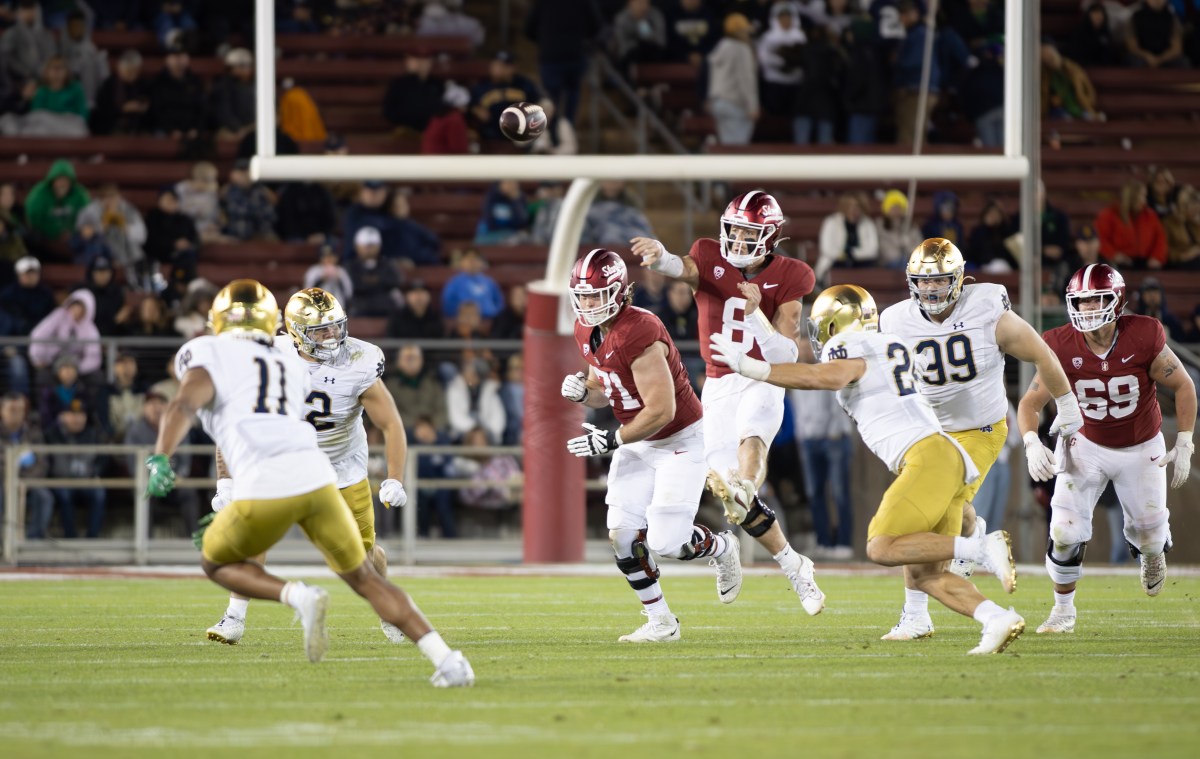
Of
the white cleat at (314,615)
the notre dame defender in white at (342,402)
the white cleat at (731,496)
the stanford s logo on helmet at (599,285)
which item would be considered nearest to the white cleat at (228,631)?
the notre dame defender in white at (342,402)

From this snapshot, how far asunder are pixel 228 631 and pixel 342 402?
1.15 m

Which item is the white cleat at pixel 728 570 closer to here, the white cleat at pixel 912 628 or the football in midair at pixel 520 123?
the white cleat at pixel 912 628

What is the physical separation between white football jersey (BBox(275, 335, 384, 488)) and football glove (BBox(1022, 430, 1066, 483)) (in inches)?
127

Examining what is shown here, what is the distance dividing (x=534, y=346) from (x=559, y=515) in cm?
133

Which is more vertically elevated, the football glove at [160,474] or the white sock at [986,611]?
the football glove at [160,474]

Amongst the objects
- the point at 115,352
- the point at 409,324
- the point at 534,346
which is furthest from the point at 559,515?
the point at 115,352

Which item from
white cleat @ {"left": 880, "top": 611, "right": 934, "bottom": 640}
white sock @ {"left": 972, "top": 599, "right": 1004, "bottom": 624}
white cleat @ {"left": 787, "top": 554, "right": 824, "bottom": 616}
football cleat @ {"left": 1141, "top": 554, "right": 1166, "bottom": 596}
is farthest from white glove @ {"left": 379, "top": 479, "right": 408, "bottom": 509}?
football cleat @ {"left": 1141, "top": 554, "right": 1166, "bottom": 596}

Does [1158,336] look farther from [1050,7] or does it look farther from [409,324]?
[1050,7]

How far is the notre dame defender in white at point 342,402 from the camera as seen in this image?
7715mm

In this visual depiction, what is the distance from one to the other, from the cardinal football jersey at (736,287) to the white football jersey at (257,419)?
2.97m

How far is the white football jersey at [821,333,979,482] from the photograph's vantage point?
7137 mm

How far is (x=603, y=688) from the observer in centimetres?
607

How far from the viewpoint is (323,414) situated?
7848mm

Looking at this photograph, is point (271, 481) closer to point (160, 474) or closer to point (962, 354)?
point (160, 474)
